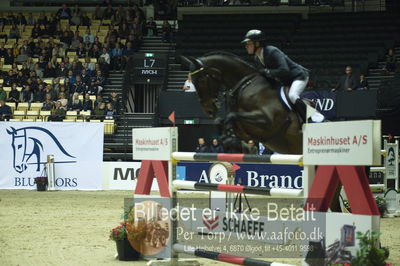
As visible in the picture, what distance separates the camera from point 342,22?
23922 mm

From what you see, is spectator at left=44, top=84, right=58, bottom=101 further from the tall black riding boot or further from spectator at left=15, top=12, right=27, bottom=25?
the tall black riding boot

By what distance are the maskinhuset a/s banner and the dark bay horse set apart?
412 inches

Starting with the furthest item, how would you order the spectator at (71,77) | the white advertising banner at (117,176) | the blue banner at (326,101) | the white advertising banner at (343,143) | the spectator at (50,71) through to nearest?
the spectator at (50,71)
the spectator at (71,77)
the white advertising banner at (117,176)
the blue banner at (326,101)
the white advertising banner at (343,143)

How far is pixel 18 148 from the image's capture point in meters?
18.2

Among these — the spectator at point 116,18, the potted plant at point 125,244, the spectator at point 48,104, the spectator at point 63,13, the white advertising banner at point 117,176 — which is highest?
the spectator at point 63,13

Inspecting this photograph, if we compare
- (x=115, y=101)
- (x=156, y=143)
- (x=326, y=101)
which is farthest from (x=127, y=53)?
(x=156, y=143)

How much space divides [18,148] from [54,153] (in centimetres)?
101

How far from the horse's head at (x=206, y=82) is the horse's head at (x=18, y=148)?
11.3 meters

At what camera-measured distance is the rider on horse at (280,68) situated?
291 inches

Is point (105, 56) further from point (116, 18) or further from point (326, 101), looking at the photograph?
point (326, 101)

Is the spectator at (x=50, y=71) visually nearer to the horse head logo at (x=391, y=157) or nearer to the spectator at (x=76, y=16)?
the spectator at (x=76, y=16)

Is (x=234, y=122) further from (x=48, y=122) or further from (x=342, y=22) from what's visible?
(x=342, y=22)

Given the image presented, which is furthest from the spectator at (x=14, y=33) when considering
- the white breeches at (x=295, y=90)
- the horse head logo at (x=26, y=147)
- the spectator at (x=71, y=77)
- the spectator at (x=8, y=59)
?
the white breeches at (x=295, y=90)

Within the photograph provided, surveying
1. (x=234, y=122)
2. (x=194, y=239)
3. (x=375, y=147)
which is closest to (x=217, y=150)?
(x=194, y=239)
